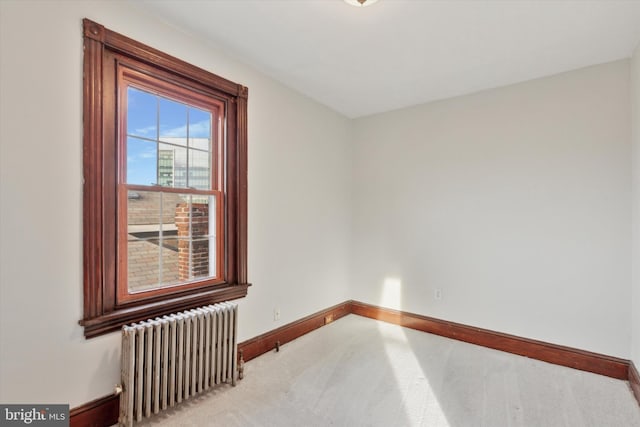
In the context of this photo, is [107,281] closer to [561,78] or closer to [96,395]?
[96,395]

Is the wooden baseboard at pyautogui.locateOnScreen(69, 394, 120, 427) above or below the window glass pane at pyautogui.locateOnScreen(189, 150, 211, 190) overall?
below

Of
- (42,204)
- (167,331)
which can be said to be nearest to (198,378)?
(167,331)

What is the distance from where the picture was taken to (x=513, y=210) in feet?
9.84

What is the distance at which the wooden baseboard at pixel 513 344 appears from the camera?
2.54m

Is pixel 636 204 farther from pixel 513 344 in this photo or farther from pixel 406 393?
pixel 406 393

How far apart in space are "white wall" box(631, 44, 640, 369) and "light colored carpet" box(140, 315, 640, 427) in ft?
1.35

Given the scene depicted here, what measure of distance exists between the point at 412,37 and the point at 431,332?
2.95m

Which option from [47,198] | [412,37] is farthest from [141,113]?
[412,37]

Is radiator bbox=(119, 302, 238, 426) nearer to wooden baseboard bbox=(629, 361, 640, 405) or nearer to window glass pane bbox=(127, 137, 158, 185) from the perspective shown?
window glass pane bbox=(127, 137, 158, 185)

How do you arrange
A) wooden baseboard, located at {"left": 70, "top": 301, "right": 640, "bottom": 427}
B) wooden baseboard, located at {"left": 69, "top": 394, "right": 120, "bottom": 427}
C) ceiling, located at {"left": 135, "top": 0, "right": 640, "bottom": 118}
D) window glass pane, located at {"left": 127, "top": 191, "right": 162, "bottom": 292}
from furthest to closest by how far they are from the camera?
window glass pane, located at {"left": 127, "top": 191, "right": 162, "bottom": 292}, ceiling, located at {"left": 135, "top": 0, "right": 640, "bottom": 118}, wooden baseboard, located at {"left": 70, "top": 301, "right": 640, "bottom": 427}, wooden baseboard, located at {"left": 69, "top": 394, "right": 120, "bottom": 427}

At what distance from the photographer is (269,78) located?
9.71 ft

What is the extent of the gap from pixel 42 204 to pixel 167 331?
3.31 ft

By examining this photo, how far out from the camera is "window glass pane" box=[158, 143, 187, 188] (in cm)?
224

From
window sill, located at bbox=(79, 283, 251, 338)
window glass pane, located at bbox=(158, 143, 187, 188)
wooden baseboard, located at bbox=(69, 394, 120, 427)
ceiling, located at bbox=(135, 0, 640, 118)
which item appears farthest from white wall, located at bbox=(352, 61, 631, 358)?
wooden baseboard, located at bbox=(69, 394, 120, 427)
